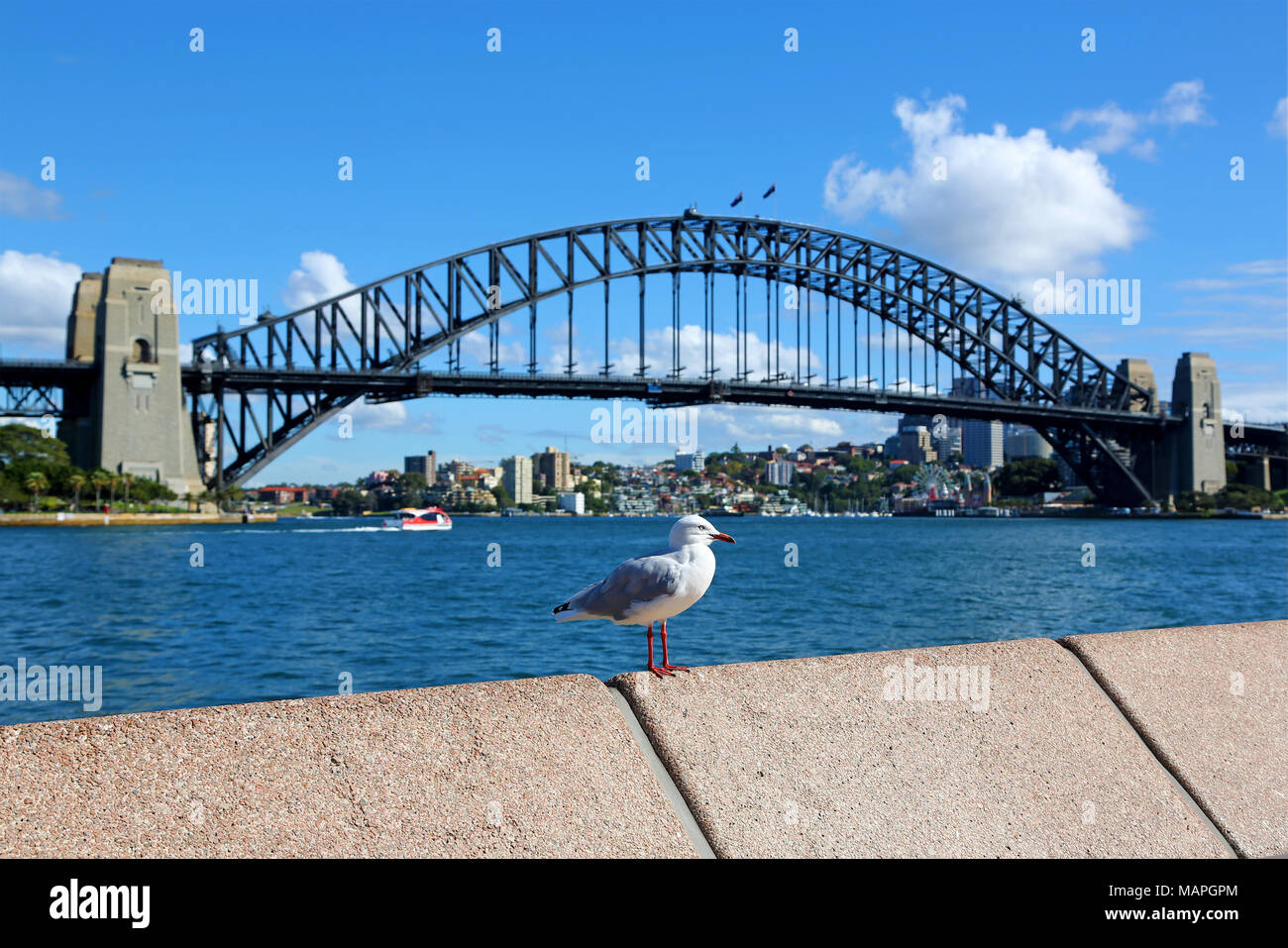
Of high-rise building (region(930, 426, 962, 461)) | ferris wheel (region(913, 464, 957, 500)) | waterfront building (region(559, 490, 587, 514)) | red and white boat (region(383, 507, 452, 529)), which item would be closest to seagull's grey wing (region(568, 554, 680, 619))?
red and white boat (region(383, 507, 452, 529))

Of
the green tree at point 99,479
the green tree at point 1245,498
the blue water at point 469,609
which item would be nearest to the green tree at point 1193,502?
the green tree at point 1245,498

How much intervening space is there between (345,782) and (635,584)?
0.96 metres

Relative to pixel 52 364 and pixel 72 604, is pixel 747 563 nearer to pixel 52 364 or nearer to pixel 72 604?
pixel 72 604

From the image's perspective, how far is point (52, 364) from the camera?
54188mm

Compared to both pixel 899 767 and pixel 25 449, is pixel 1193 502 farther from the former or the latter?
pixel 899 767

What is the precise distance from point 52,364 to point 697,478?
8184 cm

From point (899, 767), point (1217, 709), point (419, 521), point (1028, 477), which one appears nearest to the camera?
point (899, 767)

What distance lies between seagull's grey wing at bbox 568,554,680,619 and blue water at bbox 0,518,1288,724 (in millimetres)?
7741

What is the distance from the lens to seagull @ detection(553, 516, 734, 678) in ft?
8.70

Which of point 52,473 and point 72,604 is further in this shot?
point 52,473

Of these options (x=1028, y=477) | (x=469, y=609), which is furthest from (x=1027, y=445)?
(x=469, y=609)

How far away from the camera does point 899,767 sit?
7.68 feet

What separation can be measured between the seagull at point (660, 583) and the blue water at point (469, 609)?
25.4 feet
